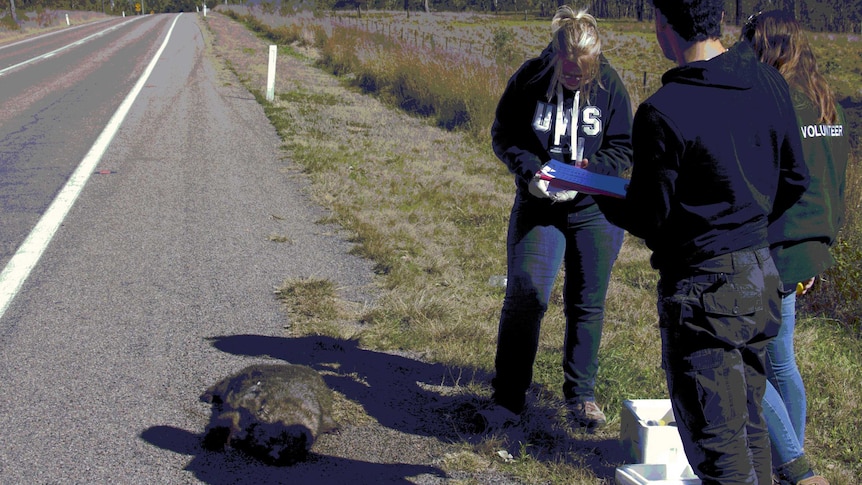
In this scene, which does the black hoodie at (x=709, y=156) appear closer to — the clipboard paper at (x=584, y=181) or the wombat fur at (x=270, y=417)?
the clipboard paper at (x=584, y=181)

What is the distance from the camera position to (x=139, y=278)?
209 inches

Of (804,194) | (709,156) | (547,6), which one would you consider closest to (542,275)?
(804,194)

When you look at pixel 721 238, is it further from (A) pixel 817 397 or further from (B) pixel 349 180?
(B) pixel 349 180

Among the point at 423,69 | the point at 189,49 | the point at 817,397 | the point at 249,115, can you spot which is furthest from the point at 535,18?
the point at 817,397

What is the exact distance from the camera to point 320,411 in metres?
3.37

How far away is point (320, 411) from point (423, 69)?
1168 cm

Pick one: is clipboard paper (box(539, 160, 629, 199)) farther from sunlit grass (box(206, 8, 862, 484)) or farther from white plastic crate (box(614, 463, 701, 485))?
sunlit grass (box(206, 8, 862, 484))

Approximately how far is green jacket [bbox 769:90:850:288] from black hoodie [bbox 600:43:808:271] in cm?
58

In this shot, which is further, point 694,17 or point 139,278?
point 139,278

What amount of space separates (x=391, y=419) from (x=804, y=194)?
2.00m

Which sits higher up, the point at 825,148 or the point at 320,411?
the point at 825,148

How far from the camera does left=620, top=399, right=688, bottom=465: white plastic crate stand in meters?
2.88

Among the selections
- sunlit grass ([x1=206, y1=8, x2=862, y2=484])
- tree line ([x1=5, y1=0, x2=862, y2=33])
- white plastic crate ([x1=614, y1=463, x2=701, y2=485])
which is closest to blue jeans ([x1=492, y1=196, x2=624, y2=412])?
sunlit grass ([x1=206, y1=8, x2=862, y2=484])

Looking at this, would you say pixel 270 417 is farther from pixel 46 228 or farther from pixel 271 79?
pixel 271 79
